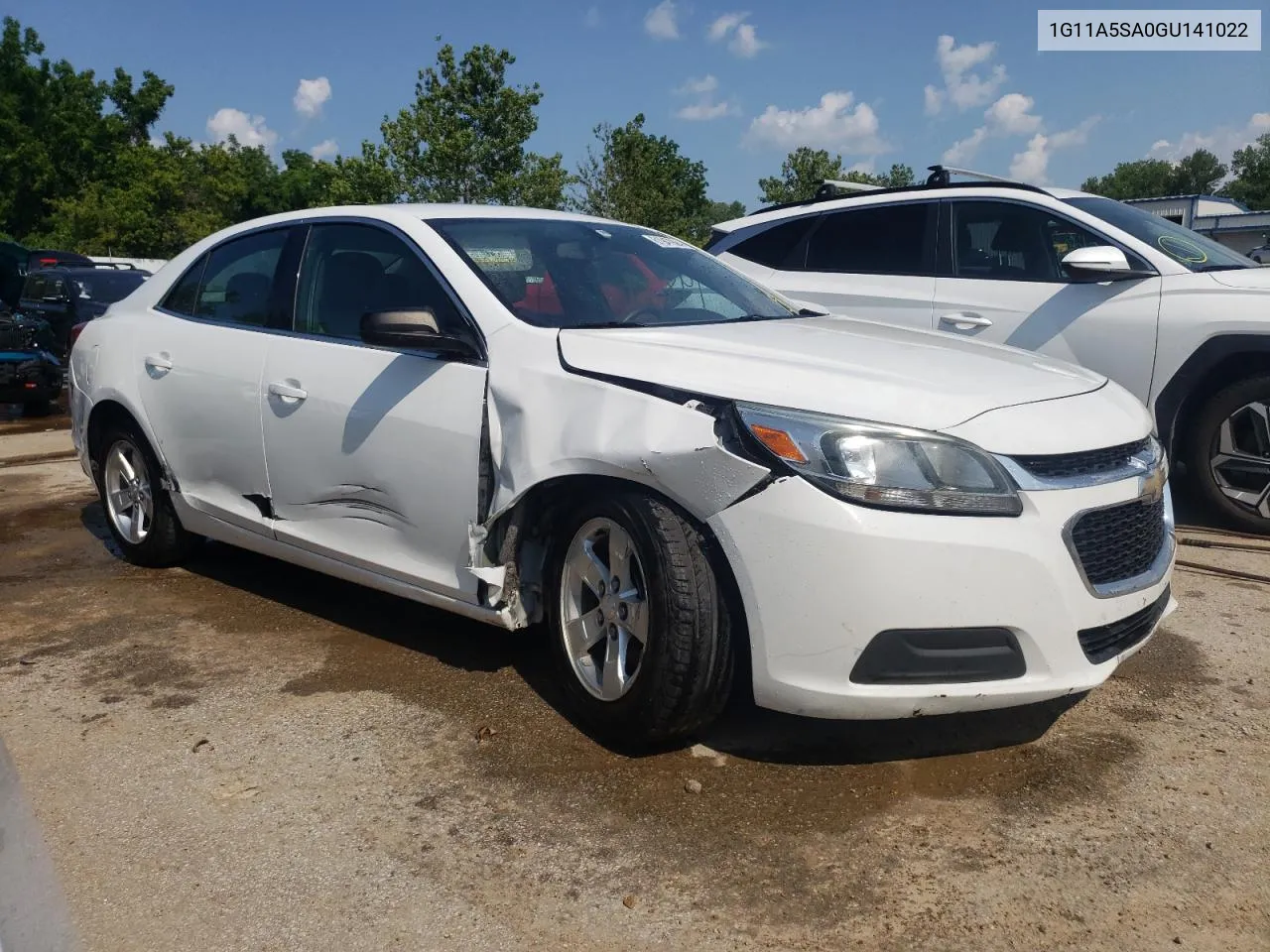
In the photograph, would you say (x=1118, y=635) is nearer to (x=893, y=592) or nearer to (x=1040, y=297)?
(x=893, y=592)

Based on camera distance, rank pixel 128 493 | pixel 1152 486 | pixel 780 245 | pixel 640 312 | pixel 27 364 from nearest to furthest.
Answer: pixel 1152 486 → pixel 640 312 → pixel 128 493 → pixel 780 245 → pixel 27 364

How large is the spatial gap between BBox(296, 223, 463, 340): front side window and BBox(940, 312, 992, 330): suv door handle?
11.6 ft

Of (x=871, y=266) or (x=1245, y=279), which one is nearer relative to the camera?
(x=1245, y=279)

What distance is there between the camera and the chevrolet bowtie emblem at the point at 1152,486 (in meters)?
3.12

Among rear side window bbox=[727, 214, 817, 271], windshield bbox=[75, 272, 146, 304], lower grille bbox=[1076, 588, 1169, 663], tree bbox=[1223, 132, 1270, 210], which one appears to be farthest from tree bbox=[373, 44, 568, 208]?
tree bbox=[1223, 132, 1270, 210]

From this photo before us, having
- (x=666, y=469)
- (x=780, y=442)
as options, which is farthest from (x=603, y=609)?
(x=780, y=442)

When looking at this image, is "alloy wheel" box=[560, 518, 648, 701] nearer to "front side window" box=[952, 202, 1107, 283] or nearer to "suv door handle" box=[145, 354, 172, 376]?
"suv door handle" box=[145, 354, 172, 376]

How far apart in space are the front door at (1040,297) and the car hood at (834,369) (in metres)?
2.36

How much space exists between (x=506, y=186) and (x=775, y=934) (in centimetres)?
2365

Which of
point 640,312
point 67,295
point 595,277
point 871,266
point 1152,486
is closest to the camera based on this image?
point 1152,486

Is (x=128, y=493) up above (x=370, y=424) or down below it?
below

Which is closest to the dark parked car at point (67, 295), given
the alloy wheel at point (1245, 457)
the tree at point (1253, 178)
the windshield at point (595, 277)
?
the windshield at point (595, 277)

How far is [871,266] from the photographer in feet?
22.5

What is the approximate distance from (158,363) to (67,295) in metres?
10.3
